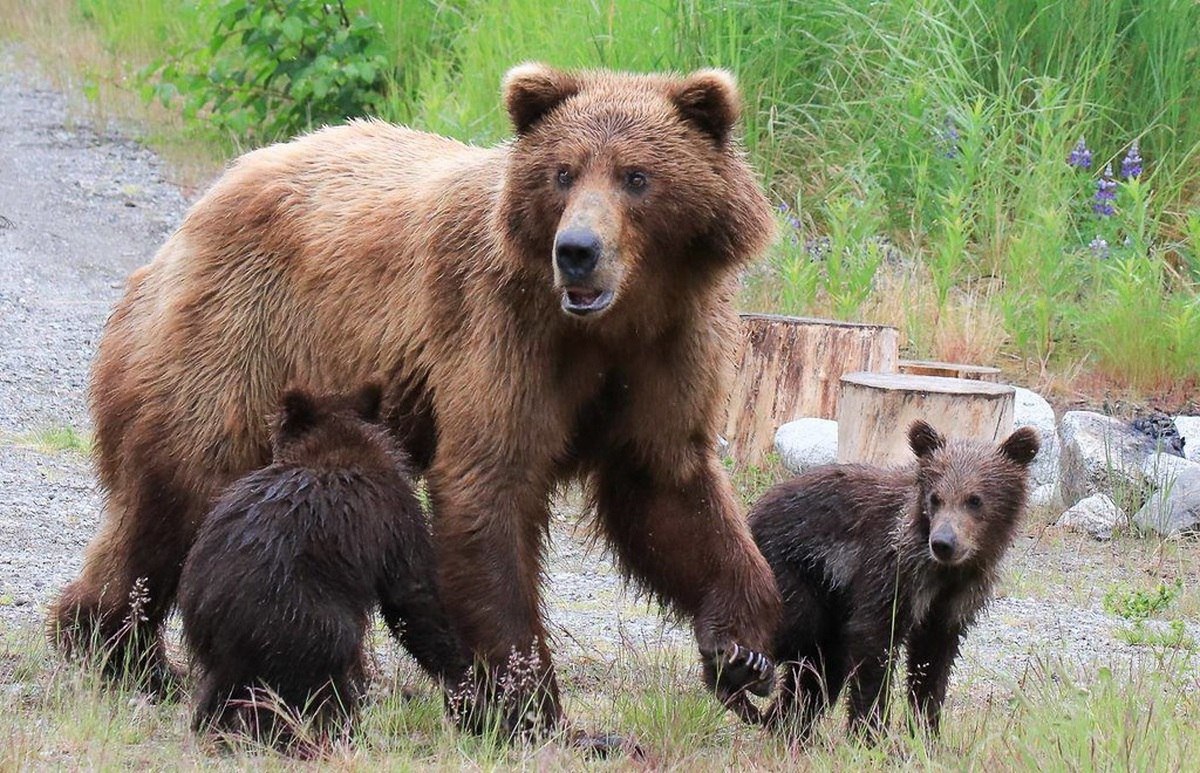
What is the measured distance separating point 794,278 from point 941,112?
2.08 m

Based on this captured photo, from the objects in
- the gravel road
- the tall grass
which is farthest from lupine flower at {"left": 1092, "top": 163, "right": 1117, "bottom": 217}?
the gravel road

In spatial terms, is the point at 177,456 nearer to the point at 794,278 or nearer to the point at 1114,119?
the point at 794,278

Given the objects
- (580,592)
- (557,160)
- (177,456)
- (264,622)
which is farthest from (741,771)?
(580,592)

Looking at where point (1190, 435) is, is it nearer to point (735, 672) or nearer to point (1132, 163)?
point (1132, 163)

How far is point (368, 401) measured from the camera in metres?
5.18

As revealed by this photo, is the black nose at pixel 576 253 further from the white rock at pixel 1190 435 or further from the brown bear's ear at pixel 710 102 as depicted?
the white rock at pixel 1190 435

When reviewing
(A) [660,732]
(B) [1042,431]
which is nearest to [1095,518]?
(B) [1042,431]

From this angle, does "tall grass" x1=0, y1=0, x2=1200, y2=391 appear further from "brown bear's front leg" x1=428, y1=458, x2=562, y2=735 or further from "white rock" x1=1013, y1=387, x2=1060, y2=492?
"brown bear's front leg" x1=428, y1=458, x2=562, y2=735

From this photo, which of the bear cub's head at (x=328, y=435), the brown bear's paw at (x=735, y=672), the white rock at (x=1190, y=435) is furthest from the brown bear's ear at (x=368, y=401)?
the white rock at (x=1190, y=435)

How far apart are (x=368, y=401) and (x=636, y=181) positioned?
1117mm

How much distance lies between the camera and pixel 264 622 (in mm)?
4566

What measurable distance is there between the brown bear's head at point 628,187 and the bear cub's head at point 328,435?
732 mm

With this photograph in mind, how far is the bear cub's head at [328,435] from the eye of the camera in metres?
4.94

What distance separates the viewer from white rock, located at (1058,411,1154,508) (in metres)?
8.53
